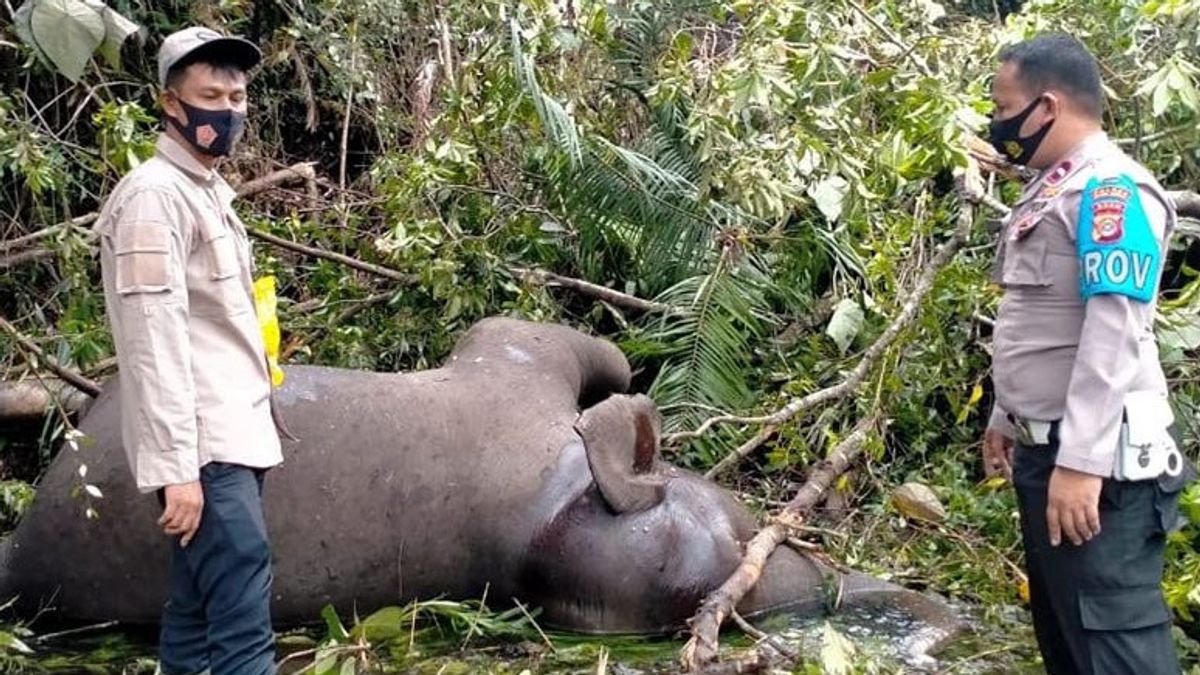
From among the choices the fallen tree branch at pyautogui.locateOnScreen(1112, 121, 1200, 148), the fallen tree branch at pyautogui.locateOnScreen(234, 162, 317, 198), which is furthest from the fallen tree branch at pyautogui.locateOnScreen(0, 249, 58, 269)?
the fallen tree branch at pyautogui.locateOnScreen(1112, 121, 1200, 148)

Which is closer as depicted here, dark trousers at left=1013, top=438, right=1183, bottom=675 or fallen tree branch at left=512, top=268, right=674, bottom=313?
dark trousers at left=1013, top=438, right=1183, bottom=675

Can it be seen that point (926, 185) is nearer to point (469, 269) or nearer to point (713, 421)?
point (713, 421)

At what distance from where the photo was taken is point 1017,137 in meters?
3.21

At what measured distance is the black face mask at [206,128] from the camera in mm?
3375

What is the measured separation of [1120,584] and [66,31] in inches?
112

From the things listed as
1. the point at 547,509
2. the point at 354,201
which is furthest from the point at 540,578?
the point at 354,201

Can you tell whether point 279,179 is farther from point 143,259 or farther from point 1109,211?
point 1109,211

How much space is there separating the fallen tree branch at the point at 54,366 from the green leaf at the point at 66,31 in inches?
49.0

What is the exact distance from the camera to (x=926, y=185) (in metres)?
6.25

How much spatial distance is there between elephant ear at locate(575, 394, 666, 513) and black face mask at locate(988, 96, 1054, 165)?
172cm

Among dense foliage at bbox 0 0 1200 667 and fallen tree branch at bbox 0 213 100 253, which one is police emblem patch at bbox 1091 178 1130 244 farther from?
fallen tree branch at bbox 0 213 100 253

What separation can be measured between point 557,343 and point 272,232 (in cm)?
181

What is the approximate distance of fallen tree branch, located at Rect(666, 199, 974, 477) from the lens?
5191mm

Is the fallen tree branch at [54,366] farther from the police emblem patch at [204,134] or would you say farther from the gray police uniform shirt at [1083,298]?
the gray police uniform shirt at [1083,298]
